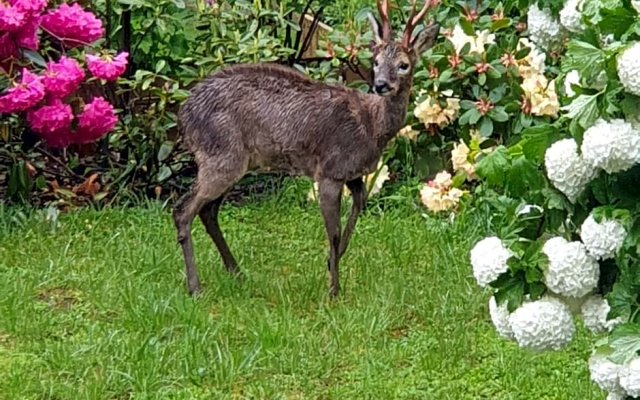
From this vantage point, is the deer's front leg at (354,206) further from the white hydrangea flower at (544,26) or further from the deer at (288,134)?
the white hydrangea flower at (544,26)

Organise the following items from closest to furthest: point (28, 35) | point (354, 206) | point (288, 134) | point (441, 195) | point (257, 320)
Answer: point (257, 320) → point (288, 134) → point (354, 206) → point (28, 35) → point (441, 195)

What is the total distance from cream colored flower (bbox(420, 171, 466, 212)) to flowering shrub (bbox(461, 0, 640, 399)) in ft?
12.4

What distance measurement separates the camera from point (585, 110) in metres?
2.91

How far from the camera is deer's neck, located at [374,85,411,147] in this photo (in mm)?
5965

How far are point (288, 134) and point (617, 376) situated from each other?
326cm

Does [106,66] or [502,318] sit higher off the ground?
→ [502,318]

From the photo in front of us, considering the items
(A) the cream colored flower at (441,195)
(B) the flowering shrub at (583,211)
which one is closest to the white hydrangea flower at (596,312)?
(B) the flowering shrub at (583,211)

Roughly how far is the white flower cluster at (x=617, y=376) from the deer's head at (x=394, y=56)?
2.85 metres

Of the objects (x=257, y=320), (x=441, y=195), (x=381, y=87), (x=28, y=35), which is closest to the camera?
(x=257, y=320)

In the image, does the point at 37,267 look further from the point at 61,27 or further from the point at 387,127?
the point at 387,127

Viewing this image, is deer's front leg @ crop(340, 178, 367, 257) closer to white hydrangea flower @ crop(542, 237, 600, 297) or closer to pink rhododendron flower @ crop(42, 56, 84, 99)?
pink rhododendron flower @ crop(42, 56, 84, 99)

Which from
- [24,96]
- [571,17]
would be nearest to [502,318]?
[571,17]

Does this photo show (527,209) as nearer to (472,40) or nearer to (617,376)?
(617,376)

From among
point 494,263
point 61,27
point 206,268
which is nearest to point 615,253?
point 494,263
